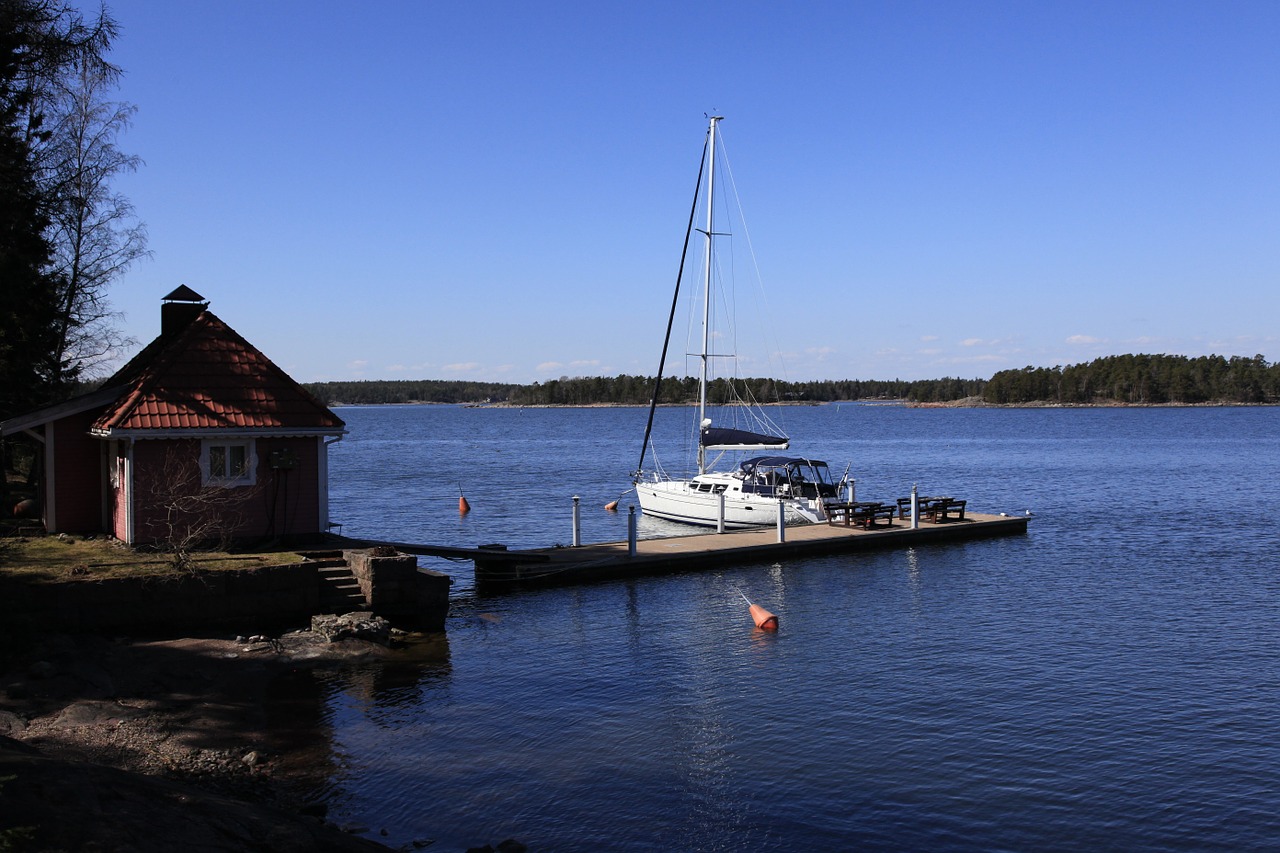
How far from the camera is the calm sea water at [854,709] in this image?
11781mm

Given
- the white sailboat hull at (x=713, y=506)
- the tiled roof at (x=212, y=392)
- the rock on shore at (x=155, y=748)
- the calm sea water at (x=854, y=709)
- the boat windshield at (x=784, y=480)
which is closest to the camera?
the rock on shore at (x=155, y=748)

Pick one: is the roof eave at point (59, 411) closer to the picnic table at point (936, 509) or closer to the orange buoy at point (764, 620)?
the orange buoy at point (764, 620)

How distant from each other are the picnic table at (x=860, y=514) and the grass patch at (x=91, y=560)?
19.4 meters

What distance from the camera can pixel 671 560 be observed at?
91.1 ft

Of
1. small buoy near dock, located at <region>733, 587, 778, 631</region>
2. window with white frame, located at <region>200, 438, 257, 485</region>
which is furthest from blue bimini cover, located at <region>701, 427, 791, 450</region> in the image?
window with white frame, located at <region>200, 438, 257, 485</region>

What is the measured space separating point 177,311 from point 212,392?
5063mm

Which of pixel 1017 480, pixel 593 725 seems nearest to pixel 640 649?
pixel 593 725

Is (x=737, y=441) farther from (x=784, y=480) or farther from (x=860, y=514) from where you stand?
(x=860, y=514)

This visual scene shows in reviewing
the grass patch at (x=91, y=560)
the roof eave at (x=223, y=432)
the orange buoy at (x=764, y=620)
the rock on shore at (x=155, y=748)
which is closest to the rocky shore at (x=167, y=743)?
the rock on shore at (x=155, y=748)

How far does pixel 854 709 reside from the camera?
15914 mm

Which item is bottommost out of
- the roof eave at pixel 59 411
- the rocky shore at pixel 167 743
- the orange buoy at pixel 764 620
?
the orange buoy at pixel 764 620

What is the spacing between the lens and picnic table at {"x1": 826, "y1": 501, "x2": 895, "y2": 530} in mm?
33469

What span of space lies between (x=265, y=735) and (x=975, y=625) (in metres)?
14.9

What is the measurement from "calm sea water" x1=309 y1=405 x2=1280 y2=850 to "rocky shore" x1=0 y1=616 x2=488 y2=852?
0.89m
